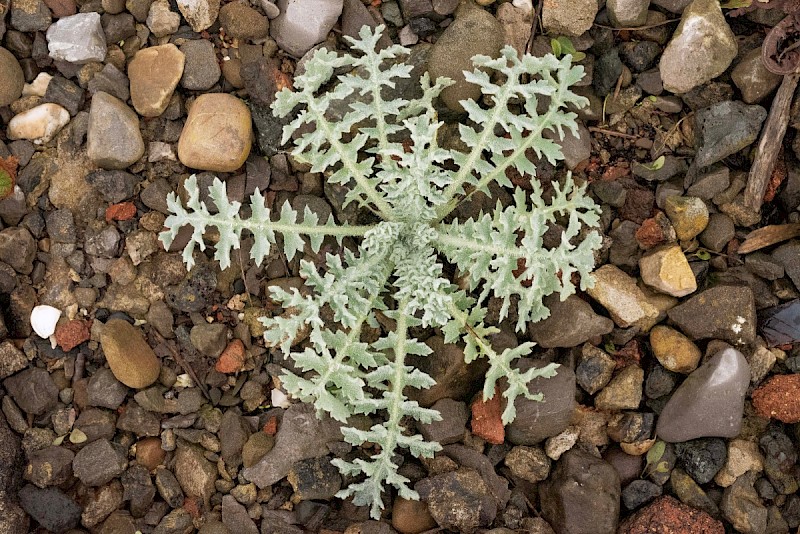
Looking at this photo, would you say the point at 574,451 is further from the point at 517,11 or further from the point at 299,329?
the point at 517,11

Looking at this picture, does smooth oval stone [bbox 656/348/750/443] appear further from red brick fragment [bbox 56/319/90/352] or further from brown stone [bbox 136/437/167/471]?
red brick fragment [bbox 56/319/90/352]

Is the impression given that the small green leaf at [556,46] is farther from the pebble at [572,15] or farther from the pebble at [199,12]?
the pebble at [199,12]

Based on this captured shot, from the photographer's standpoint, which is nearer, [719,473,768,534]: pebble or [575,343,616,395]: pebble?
[719,473,768,534]: pebble

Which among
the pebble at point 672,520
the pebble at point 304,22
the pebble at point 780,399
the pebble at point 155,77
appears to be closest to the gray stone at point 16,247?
the pebble at point 155,77

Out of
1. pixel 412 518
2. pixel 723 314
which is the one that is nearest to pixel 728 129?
pixel 723 314

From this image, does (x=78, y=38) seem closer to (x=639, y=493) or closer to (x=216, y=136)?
(x=216, y=136)

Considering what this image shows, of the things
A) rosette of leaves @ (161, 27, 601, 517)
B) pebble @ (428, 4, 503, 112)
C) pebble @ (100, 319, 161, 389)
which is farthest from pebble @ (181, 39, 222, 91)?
pebble @ (100, 319, 161, 389)

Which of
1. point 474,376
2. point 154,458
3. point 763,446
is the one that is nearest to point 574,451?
point 474,376
